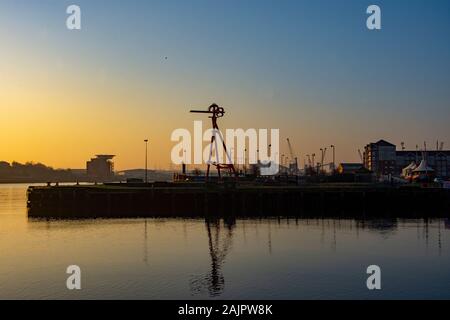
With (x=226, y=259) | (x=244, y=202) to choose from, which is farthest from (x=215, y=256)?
(x=244, y=202)

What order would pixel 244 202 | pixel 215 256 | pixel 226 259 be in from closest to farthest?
pixel 226 259
pixel 215 256
pixel 244 202

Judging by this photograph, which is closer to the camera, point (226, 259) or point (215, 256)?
point (226, 259)

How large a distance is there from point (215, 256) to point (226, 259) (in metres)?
1.66

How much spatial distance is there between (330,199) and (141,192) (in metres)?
29.4

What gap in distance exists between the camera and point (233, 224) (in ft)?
213

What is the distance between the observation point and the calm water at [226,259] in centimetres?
3048

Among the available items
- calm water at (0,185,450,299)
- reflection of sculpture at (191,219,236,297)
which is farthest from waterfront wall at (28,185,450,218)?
calm water at (0,185,450,299)

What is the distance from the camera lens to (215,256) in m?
42.1

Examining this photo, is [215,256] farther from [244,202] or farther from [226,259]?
[244,202]

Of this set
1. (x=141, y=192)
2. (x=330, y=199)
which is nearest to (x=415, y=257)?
(x=330, y=199)

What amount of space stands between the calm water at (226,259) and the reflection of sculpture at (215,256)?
65mm

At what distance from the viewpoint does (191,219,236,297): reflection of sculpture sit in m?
31.2
